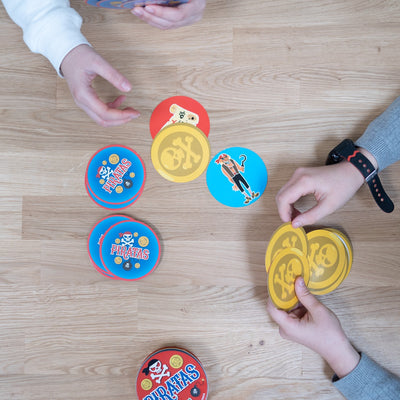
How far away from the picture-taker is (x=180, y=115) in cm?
94

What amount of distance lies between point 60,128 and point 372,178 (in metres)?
0.70

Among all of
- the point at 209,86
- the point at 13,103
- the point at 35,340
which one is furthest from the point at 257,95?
the point at 35,340

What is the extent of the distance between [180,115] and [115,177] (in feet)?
0.66

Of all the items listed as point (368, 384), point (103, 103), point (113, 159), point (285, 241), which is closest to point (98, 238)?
point (113, 159)

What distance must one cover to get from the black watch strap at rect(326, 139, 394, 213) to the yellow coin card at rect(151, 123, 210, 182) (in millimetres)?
279

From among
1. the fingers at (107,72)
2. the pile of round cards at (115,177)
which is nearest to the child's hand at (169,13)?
the fingers at (107,72)

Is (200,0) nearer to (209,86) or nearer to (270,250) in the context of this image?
(209,86)

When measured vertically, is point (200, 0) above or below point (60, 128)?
above

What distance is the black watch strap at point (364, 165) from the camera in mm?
856

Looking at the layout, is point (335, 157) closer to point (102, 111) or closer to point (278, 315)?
point (278, 315)

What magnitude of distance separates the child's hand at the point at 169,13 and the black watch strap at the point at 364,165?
1.37 feet

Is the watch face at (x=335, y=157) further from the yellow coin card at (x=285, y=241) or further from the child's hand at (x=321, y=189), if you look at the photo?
the yellow coin card at (x=285, y=241)

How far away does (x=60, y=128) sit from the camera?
0.95 m

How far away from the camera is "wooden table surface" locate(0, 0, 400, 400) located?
0.92 meters
